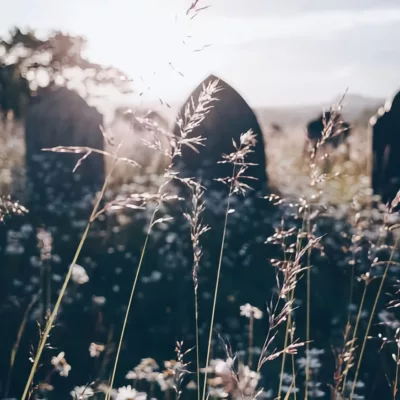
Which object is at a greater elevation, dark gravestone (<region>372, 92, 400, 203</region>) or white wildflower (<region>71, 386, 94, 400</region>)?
dark gravestone (<region>372, 92, 400, 203</region>)

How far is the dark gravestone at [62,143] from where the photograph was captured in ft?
23.7

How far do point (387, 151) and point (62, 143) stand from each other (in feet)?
13.2

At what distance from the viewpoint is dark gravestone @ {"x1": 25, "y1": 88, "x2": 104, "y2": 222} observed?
7.23 m

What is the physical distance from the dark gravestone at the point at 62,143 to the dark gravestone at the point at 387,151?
3001 millimetres

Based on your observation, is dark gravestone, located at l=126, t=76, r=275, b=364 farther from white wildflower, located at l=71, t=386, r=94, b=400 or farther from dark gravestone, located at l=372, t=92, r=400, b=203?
white wildflower, located at l=71, t=386, r=94, b=400

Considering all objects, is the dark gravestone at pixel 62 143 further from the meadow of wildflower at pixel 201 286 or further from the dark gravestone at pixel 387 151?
the dark gravestone at pixel 387 151

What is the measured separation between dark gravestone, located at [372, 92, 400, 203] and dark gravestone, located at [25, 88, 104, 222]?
300 centimetres

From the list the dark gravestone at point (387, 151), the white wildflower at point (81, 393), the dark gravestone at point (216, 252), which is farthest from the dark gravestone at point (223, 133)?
the white wildflower at point (81, 393)

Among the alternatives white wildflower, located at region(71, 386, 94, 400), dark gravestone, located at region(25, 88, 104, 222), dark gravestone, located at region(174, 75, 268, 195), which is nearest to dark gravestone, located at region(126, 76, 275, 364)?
dark gravestone, located at region(174, 75, 268, 195)

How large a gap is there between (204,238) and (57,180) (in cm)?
280

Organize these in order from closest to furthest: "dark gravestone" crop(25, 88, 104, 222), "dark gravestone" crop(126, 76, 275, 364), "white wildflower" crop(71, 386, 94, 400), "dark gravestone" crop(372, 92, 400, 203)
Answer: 1. "white wildflower" crop(71, 386, 94, 400)
2. "dark gravestone" crop(126, 76, 275, 364)
3. "dark gravestone" crop(372, 92, 400, 203)
4. "dark gravestone" crop(25, 88, 104, 222)

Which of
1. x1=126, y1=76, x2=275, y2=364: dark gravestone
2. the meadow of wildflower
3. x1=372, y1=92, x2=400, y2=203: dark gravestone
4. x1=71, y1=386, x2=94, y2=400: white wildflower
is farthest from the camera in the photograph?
x1=372, y1=92, x2=400, y2=203: dark gravestone

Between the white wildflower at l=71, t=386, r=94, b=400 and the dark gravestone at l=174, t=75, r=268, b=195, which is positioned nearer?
the white wildflower at l=71, t=386, r=94, b=400

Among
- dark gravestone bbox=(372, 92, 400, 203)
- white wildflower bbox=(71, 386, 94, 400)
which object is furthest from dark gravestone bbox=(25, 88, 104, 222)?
white wildflower bbox=(71, 386, 94, 400)
